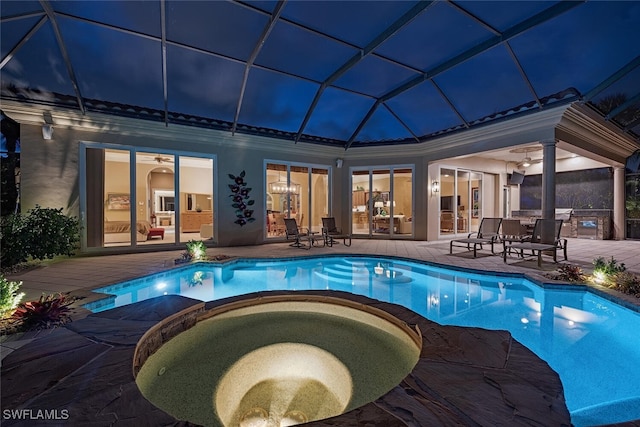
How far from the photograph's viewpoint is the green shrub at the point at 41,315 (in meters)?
2.88

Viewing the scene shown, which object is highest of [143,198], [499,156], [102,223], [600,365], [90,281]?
[499,156]

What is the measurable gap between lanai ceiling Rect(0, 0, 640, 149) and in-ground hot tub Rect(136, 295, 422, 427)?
5.31 meters

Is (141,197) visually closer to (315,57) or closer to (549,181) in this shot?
(315,57)

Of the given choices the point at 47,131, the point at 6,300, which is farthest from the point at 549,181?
the point at 47,131

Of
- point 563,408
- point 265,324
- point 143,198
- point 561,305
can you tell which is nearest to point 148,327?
point 265,324

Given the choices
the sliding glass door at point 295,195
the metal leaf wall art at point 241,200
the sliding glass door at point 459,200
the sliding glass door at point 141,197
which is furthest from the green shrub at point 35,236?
the sliding glass door at point 459,200

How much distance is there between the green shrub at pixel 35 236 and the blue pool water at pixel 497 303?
252 centimetres

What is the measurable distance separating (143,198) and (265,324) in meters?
12.1

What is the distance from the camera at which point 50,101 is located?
21.7ft

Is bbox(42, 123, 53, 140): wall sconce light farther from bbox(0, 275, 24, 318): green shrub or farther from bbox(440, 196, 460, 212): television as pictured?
bbox(440, 196, 460, 212): television

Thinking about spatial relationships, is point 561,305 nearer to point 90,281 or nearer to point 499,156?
point 90,281

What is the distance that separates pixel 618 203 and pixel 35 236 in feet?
57.5

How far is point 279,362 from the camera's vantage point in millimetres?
2932

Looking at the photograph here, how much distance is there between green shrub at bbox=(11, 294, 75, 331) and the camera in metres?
2.88
